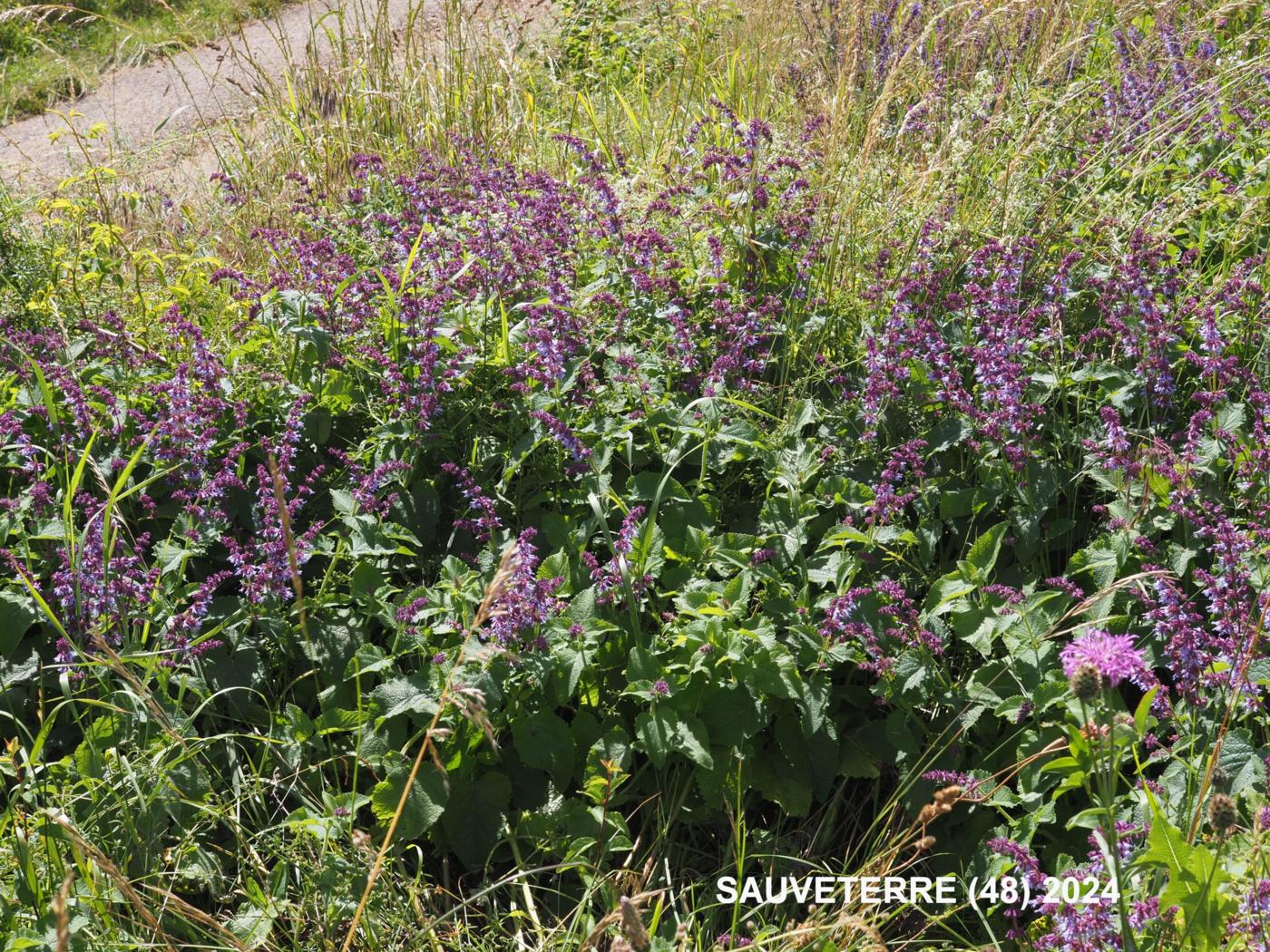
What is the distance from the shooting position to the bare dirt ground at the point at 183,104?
507cm

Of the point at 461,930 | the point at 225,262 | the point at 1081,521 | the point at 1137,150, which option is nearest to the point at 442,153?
the point at 225,262

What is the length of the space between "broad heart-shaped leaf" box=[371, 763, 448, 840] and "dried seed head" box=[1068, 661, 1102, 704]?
1.35 metres

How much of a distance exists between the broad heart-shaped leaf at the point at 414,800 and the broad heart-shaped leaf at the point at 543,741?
7.1 inches

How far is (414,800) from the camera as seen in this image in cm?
224

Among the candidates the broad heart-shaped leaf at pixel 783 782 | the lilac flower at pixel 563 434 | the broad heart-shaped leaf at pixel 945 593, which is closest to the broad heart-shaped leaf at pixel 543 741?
the broad heart-shaped leaf at pixel 783 782

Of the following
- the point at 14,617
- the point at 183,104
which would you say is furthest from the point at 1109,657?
the point at 183,104

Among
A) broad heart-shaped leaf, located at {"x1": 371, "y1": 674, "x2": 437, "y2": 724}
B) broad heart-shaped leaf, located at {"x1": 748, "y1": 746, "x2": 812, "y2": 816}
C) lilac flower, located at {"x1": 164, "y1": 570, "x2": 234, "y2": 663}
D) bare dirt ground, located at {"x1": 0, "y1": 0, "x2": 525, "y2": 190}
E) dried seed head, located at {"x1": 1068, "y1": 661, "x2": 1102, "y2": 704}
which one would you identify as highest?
bare dirt ground, located at {"x1": 0, "y1": 0, "x2": 525, "y2": 190}

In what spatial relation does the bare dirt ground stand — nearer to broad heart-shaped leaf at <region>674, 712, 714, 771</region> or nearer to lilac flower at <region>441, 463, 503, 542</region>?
lilac flower at <region>441, 463, 503, 542</region>

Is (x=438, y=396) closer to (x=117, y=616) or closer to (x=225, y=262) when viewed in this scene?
(x=117, y=616)

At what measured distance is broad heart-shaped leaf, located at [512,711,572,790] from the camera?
7.60 ft

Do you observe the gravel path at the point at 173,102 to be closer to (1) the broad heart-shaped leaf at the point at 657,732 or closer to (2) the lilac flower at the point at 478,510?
(2) the lilac flower at the point at 478,510

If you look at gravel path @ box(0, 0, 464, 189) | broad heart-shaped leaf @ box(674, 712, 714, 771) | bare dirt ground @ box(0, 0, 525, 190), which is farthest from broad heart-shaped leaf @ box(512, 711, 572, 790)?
gravel path @ box(0, 0, 464, 189)

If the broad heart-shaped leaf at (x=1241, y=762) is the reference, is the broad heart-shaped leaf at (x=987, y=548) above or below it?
above

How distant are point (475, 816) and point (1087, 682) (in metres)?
1.47
